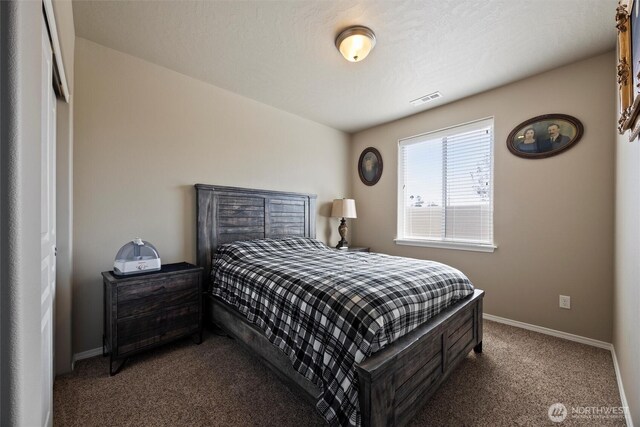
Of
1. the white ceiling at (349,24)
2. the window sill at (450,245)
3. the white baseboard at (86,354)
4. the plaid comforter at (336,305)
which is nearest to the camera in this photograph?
the plaid comforter at (336,305)

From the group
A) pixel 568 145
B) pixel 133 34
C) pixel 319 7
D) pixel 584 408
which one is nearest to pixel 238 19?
pixel 319 7

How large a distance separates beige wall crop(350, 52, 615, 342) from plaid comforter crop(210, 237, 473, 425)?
3.73 ft

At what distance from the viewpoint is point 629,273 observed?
160cm

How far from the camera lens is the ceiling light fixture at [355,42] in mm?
2055

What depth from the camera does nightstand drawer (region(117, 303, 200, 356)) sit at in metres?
2.00

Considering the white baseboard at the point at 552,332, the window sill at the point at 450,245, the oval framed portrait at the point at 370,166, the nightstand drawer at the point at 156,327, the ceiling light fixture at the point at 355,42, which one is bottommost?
the white baseboard at the point at 552,332

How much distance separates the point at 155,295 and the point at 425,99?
3.39m

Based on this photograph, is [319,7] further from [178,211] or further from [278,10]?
[178,211]

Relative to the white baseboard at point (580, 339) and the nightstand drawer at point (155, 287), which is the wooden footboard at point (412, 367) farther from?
the nightstand drawer at point (155, 287)

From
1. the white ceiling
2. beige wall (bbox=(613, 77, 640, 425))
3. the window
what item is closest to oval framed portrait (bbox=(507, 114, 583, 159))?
the window

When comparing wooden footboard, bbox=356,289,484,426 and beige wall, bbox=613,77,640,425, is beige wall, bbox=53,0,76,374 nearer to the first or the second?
wooden footboard, bbox=356,289,484,426

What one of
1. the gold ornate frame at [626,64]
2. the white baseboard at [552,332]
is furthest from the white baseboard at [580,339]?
the gold ornate frame at [626,64]

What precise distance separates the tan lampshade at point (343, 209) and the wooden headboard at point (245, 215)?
1.15 ft

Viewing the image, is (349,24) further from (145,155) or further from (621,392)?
(621,392)
